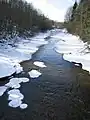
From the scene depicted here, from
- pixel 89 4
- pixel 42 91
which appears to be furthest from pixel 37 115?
pixel 89 4

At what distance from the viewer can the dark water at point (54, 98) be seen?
38.0 feet

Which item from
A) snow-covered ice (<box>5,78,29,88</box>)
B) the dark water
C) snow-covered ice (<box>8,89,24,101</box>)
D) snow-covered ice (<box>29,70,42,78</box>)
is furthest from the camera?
snow-covered ice (<box>29,70,42,78</box>)

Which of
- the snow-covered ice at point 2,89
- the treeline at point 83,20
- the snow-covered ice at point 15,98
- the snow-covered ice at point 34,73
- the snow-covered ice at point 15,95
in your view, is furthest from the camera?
the treeline at point 83,20

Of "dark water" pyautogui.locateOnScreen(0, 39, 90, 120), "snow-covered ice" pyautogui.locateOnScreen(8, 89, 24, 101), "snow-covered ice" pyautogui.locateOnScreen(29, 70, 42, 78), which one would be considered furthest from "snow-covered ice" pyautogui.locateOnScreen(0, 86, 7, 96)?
"snow-covered ice" pyautogui.locateOnScreen(29, 70, 42, 78)

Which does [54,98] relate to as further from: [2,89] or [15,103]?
[2,89]

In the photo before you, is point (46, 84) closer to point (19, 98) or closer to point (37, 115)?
point (19, 98)

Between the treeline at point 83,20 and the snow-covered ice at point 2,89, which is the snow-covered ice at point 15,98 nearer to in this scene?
the snow-covered ice at point 2,89

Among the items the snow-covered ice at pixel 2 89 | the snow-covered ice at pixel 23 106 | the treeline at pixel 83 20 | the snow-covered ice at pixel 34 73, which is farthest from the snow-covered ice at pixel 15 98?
the treeline at pixel 83 20

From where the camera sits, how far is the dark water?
1157 centimetres

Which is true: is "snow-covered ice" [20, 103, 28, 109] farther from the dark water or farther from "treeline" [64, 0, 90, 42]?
"treeline" [64, 0, 90, 42]

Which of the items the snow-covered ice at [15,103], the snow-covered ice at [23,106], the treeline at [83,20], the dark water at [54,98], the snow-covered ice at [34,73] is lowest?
the snow-covered ice at [34,73]

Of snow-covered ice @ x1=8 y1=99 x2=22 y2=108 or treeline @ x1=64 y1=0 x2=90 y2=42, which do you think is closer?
snow-covered ice @ x1=8 y1=99 x2=22 y2=108

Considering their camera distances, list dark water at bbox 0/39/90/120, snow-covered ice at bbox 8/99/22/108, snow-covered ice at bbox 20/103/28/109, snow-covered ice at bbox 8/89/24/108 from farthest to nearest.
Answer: snow-covered ice at bbox 8/89/24/108
snow-covered ice at bbox 8/99/22/108
snow-covered ice at bbox 20/103/28/109
dark water at bbox 0/39/90/120

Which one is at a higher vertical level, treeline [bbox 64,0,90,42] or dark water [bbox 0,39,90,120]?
treeline [bbox 64,0,90,42]
